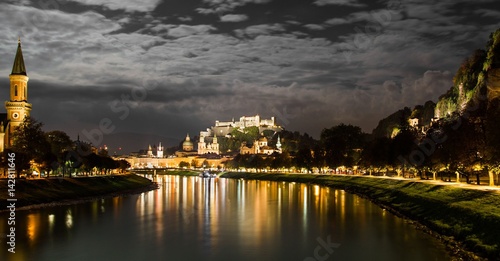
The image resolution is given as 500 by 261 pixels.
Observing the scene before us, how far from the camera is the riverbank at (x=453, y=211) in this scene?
2962 cm

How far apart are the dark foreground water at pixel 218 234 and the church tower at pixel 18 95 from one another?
3923 cm

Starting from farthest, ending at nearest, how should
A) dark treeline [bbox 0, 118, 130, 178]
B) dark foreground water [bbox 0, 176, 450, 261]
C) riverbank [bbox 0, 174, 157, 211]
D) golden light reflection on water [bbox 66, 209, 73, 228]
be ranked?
1. dark treeline [bbox 0, 118, 130, 178]
2. riverbank [bbox 0, 174, 157, 211]
3. golden light reflection on water [bbox 66, 209, 73, 228]
4. dark foreground water [bbox 0, 176, 450, 261]

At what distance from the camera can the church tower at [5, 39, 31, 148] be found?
9094 centimetres

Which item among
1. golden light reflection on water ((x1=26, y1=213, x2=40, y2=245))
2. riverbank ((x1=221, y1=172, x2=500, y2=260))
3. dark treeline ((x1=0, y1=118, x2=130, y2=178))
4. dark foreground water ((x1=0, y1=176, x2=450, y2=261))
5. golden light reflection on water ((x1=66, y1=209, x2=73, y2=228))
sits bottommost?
dark foreground water ((x1=0, y1=176, x2=450, y2=261))

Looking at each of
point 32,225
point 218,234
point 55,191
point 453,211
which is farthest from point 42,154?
point 453,211

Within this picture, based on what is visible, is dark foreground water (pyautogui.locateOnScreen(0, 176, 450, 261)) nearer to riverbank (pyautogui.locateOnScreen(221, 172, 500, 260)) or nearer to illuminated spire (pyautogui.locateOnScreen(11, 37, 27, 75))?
riverbank (pyautogui.locateOnScreen(221, 172, 500, 260))

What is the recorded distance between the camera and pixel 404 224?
4222 cm

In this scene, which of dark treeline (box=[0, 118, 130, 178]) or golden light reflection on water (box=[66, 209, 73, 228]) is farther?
dark treeline (box=[0, 118, 130, 178])

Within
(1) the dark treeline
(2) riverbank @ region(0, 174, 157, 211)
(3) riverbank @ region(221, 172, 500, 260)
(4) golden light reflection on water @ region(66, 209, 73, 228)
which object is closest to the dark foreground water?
(4) golden light reflection on water @ region(66, 209, 73, 228)

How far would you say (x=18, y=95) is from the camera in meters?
92.8

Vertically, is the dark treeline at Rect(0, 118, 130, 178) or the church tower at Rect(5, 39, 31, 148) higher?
the church tower at Rect(5, 39, 31, 148)

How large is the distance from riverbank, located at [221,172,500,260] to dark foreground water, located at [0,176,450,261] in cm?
147

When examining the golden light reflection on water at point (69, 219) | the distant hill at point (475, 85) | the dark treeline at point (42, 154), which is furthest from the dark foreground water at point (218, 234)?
the distant hill at point (475, 85)

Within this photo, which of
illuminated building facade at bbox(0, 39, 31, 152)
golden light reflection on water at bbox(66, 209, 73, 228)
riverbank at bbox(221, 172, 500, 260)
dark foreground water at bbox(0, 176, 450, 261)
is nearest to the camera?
riverbank at bbox(221, 172, 500, 260)
